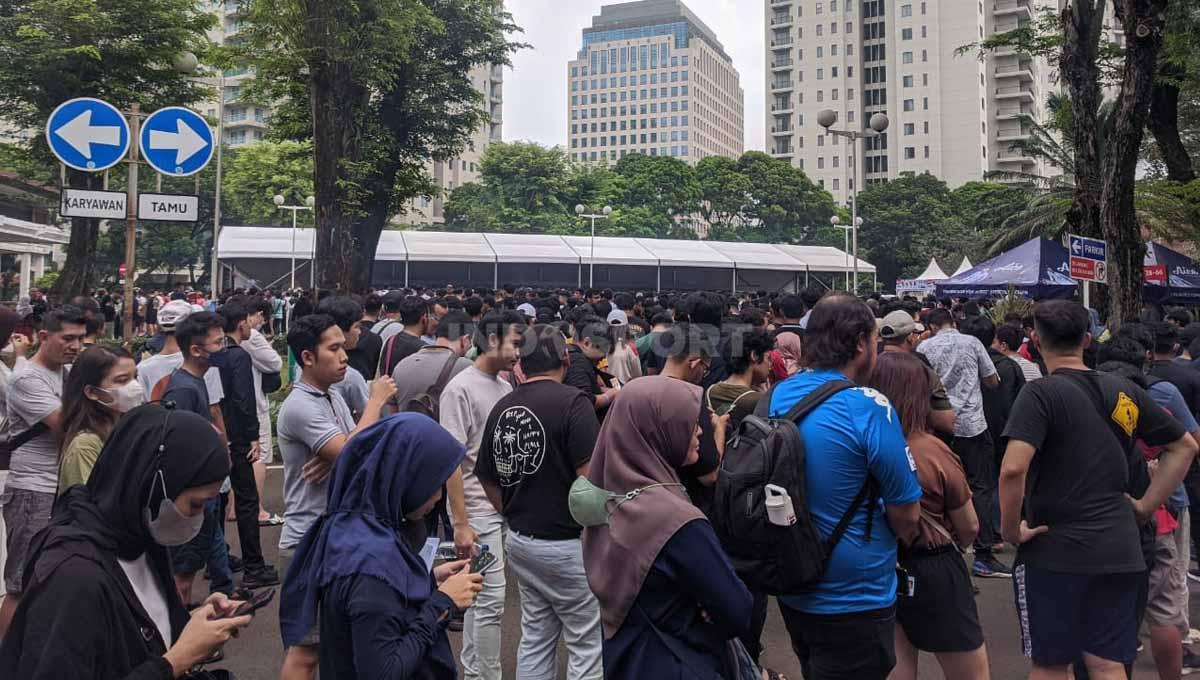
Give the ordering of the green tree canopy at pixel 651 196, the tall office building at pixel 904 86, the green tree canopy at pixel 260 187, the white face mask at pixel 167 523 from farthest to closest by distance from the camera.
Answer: the tall office building at pixel 904 86, the green tree canopy at pixel 651 196, the green tree canopy at pixel 260 187, the white face mask at pixel 167 523

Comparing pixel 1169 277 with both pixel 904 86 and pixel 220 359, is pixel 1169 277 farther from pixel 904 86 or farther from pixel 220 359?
pixel 904 86

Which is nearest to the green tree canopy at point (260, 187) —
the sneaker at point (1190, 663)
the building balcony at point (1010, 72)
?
the sneaker at point (1190, 663)

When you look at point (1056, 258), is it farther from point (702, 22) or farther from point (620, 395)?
point (702, 22)

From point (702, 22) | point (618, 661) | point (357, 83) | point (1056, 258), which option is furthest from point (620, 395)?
point (702, 22)

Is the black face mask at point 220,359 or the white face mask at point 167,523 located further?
the black face mask at point 220,359

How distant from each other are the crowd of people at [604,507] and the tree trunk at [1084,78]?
6.64m

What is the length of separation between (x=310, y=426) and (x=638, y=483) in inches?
70.2

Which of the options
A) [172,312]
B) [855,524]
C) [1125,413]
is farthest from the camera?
[172,312]

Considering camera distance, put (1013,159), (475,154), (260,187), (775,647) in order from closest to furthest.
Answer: (775,647) → (260,187) → (1013,159) → (475,154)

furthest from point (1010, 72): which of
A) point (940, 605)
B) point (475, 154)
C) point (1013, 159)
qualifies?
point (940, 605)

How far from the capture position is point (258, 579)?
5539 mm

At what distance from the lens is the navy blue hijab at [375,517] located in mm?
2203

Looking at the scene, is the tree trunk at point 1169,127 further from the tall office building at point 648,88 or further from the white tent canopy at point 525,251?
the tall office building at point 648,88

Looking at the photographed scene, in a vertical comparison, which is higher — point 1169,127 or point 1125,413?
point 1169,127
